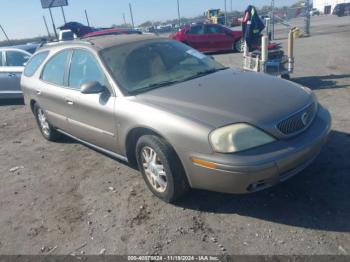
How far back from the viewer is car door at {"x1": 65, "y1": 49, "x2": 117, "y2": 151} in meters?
3.93

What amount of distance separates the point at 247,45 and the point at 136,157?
6.50 m

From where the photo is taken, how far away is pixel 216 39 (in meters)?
16.7

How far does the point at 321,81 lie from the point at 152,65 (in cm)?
554

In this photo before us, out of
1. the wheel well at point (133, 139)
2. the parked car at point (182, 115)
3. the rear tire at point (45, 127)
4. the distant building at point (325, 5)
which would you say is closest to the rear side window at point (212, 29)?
the rear tire at point (45, 127)

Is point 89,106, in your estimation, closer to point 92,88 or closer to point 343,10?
point 92,88

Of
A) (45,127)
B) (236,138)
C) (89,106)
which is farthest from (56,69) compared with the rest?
(236,138)

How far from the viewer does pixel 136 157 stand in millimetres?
3760

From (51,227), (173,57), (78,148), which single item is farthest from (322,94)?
(51,227)

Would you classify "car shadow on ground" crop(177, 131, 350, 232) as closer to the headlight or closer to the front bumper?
the front bumper

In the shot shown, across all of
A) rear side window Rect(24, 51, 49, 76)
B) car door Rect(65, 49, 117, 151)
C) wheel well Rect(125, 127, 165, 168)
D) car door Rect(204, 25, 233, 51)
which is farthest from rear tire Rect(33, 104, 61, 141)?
car door Rect(204, 25, 233, 51)

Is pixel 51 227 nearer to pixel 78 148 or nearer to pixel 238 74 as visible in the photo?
pixel 78 148

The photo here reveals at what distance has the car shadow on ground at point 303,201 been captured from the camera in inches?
122

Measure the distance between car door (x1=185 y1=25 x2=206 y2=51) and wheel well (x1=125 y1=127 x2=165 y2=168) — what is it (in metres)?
13.7

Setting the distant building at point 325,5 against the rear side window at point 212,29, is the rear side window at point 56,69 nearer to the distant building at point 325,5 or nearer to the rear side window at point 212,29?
the rear side window at point 212,29
